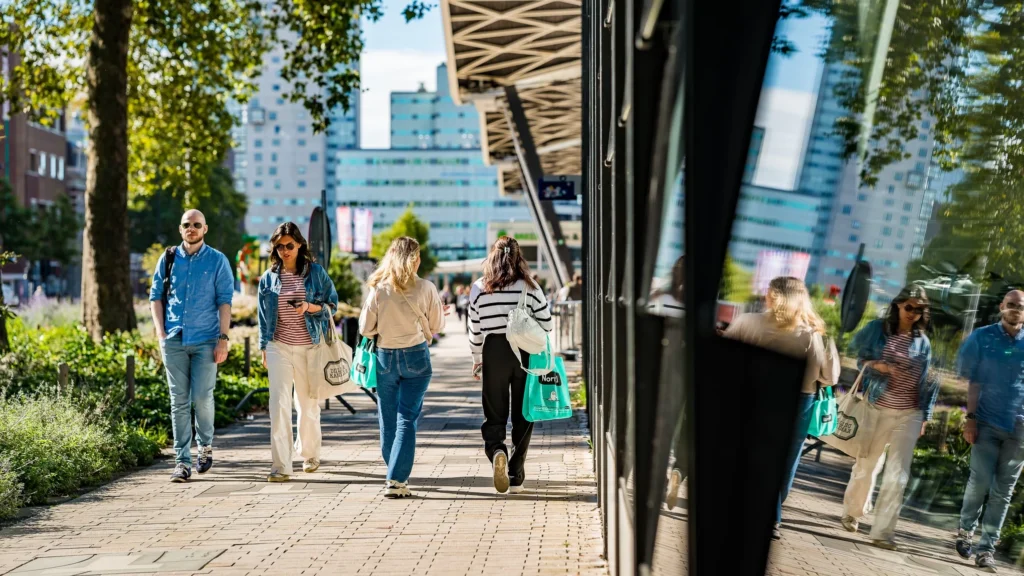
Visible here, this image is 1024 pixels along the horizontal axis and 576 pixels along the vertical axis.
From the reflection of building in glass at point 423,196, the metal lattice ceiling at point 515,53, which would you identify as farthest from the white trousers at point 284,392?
the reflection of building in glass at point 423,196

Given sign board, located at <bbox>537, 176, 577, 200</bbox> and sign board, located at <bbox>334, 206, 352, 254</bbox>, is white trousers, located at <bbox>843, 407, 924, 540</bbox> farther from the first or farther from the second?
sign board, located at <bbox>334, 206, 352, 254</bbox>

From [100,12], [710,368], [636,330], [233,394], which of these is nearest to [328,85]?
[100,12]

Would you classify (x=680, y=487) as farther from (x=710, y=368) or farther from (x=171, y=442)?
(x=171, y=442)

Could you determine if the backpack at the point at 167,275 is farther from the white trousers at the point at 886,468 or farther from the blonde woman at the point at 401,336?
the white trousers at the point at 886,468

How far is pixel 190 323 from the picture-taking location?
903 centimetres

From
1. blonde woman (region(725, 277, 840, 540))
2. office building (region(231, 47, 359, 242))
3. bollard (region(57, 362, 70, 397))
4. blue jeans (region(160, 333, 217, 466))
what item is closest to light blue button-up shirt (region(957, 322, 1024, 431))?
blonde woman (region(725, 277, 840, 540))

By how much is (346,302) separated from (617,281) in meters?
30.0

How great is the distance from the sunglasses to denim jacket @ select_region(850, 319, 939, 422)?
0.09 feet

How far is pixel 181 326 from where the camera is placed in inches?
356

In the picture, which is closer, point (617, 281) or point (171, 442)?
point (617, 281)

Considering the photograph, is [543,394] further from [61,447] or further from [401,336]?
[61,447]

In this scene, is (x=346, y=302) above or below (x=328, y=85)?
below

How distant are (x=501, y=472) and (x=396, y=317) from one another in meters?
1.29

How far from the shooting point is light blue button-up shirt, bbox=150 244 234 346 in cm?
905
